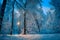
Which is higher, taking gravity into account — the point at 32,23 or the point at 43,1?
the point at 43,1

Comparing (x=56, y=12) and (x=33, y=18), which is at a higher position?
(x=56, y=12)

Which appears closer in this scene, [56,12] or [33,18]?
[56,12]

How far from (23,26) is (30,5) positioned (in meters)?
1.32

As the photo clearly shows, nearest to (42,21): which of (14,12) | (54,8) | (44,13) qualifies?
(44,13)

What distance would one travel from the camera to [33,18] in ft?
Answer: 27.7

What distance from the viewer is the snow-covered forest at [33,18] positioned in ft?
26.1

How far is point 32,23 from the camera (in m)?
8.63

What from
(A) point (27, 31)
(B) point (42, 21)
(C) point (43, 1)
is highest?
(C) point (43, 1)

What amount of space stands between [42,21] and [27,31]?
1091mm

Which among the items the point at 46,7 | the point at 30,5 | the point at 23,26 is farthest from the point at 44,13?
the point at 23,26

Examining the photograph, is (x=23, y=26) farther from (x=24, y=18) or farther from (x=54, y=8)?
(x=54, y=8)

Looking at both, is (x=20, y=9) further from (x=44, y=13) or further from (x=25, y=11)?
(x=44, y=13)

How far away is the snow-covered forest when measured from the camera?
26.1 ft

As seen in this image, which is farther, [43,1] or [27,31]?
[27,31]
